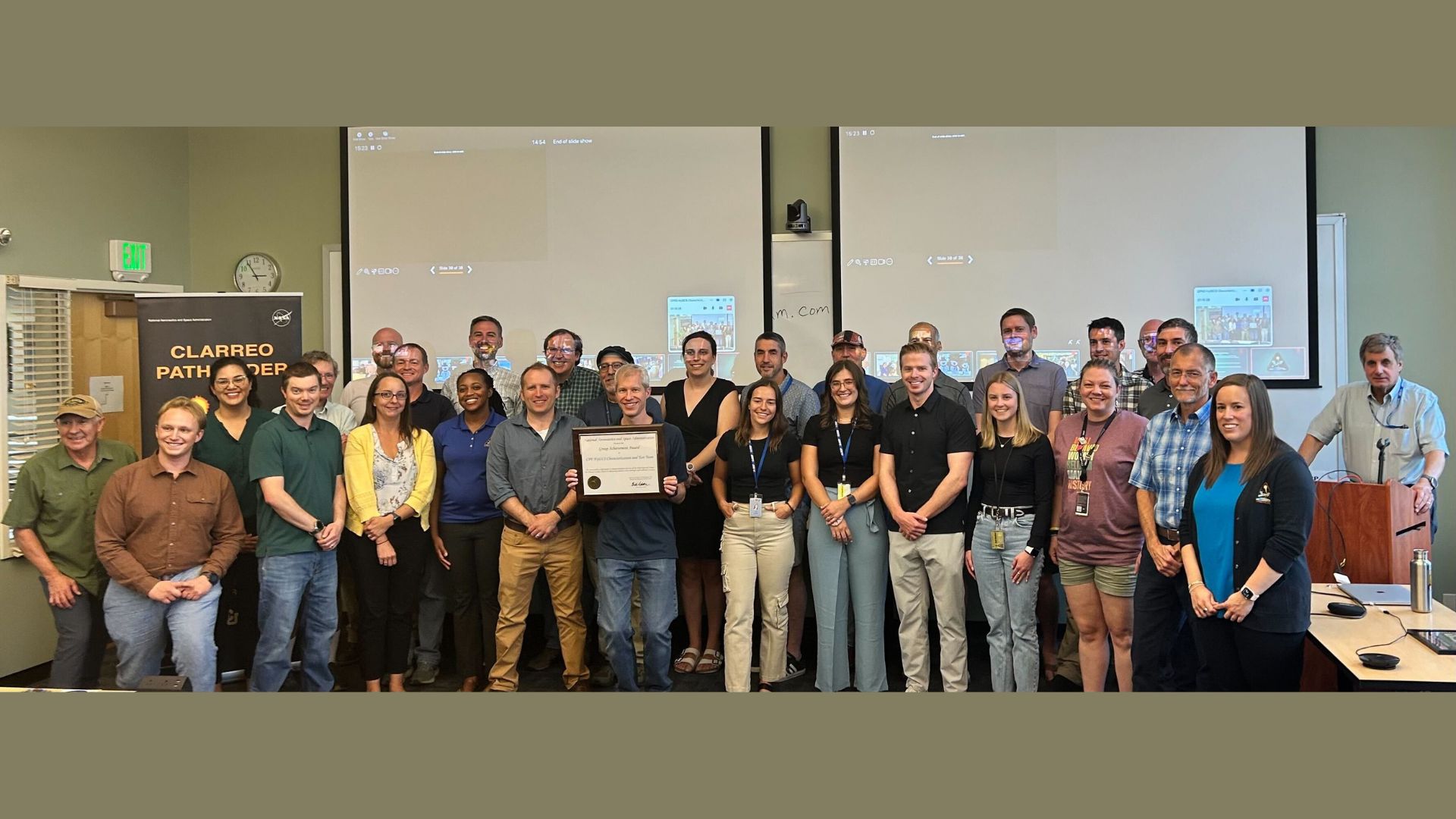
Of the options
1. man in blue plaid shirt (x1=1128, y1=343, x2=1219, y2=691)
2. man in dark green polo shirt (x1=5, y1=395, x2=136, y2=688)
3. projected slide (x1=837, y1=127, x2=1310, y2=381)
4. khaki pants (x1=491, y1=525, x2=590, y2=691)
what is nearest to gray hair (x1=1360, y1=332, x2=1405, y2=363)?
projected slide (x1=837, y1=127, x2=1310, y2=381)

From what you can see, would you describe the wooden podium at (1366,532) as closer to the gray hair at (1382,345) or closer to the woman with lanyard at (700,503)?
the gray hair at (1382,345)

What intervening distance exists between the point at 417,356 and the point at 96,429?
160 centimetres

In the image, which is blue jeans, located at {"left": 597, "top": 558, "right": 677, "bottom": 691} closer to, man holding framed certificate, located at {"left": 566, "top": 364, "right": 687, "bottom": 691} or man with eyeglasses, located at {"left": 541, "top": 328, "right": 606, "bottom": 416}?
man holding framed certificate, located at {"left": 566, "top": 364, "right": 687, "bottom": 691}

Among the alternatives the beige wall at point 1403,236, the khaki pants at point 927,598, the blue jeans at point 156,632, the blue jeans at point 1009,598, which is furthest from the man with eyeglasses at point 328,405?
the beige wall at point 1403,236

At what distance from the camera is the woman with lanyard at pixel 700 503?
4.95m

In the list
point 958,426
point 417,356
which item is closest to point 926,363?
point 958,426

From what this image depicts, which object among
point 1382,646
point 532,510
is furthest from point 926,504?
point 532,510

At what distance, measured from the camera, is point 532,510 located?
4.49 meters

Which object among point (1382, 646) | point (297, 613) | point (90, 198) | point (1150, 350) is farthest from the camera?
point (90, 198)

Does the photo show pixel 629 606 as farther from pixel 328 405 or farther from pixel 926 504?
pixel 328 405

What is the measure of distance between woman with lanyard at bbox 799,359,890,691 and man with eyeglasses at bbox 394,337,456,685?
1.96 meters

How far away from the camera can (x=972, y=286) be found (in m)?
6.16

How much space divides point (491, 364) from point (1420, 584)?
4.95 m

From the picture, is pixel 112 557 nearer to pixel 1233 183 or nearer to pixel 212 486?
pixel 212 486
